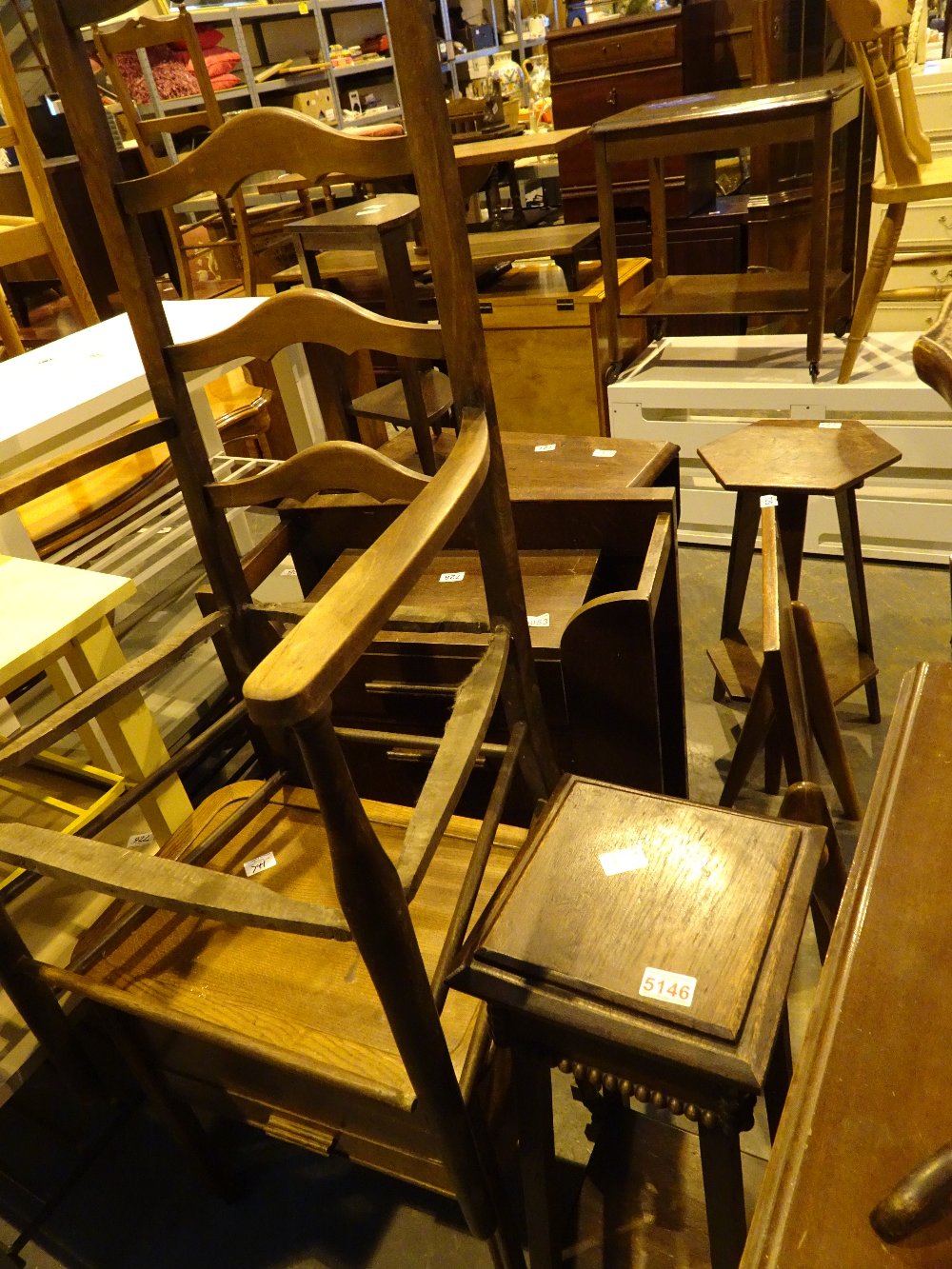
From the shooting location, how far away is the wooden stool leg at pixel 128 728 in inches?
44.8

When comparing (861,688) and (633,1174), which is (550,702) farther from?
(861,688)

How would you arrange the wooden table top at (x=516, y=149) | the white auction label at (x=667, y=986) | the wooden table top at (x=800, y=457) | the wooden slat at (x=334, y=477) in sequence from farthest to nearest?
the wooden table top at (x=516, y=149) < the wooden table top at (x=800, y=457) < the wooden slat at (x=334, y=477) < the white auction label at (x=667, y=986)

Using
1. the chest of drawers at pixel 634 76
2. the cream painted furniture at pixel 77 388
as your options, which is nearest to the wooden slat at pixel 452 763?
the cream painted furniture at pixel 77 388

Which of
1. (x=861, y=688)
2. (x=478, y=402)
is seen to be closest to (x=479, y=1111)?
(x=478, y=402)

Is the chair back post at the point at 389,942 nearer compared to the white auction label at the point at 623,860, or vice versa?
the chair back post at the point at 389,942

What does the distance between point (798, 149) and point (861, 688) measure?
2108mm

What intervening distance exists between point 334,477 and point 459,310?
229 millimetres

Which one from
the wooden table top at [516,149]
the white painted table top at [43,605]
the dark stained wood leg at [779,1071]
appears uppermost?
the wooden table top at [516,149]

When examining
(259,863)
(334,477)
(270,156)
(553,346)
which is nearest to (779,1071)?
(259,863)

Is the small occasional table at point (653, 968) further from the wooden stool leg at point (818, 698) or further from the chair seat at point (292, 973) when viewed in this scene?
the wooden stool leg at point (818, 698)

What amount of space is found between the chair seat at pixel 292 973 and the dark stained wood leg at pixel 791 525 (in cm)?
84

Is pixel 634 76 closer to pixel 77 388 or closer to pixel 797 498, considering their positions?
pixel 797 498

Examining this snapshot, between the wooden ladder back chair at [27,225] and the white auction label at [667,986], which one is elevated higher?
the wooden ladder back chair at [27,225]

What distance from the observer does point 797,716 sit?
1019 millimetres
